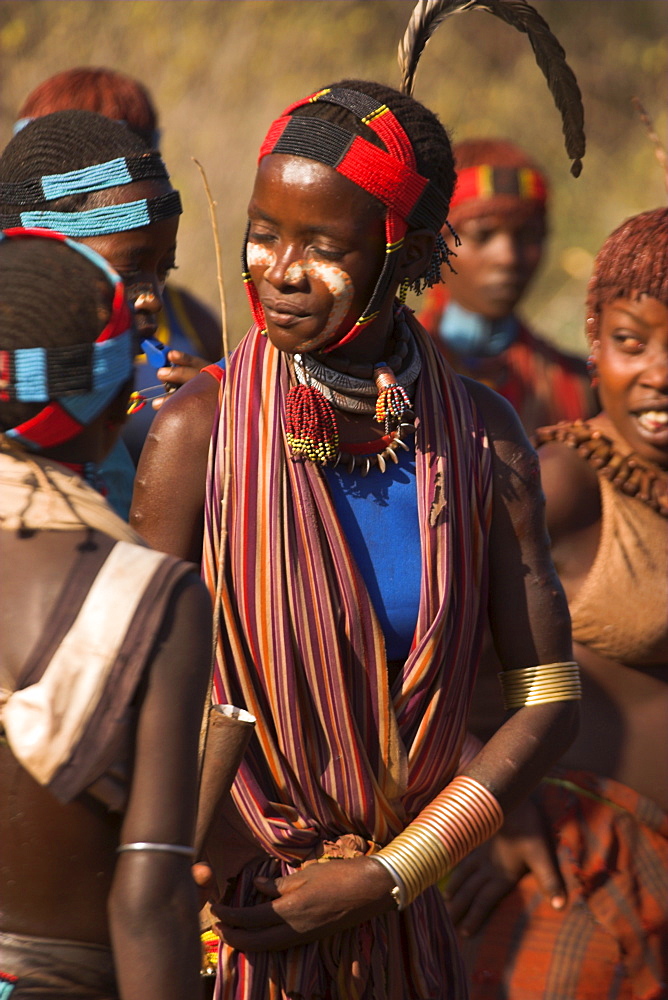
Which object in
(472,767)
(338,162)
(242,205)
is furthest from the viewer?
(242,205)

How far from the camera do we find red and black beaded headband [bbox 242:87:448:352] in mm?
2637

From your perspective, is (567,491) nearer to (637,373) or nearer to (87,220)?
(637,373)

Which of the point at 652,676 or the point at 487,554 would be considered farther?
the point at 652,676

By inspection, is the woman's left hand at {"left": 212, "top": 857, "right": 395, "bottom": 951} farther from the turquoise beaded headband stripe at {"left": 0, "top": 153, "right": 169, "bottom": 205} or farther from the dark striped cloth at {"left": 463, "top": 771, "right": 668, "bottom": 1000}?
the turquoise beaded headband stripe at {"left": 0, "top": 153, "right": 169, "bottom": 205}

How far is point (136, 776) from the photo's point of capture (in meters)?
1.92

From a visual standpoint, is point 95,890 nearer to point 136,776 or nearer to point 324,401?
point 136,776

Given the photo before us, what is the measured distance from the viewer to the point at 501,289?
7.11 m

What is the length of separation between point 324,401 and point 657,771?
1697mm

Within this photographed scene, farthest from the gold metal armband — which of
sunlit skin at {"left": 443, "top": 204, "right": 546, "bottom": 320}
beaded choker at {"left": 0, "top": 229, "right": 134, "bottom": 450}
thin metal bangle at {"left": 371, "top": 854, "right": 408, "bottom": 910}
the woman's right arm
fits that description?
sunlit skin at {"left": 443, "top": 204, "right": 546, "bottom": 320}

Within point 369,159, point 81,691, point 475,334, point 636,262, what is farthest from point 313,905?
point 475,334

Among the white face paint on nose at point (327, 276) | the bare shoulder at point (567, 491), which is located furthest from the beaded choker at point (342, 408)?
the bare shoulder at point (567, 491)

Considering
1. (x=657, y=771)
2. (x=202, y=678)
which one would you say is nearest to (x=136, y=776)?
(x=202, y=678)

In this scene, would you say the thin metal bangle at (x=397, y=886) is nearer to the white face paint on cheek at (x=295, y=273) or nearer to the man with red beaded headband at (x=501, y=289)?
the white face paint on cheek at (x=295, y=273)

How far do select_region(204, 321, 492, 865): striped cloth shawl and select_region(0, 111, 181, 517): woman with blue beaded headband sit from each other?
24.1 inches
